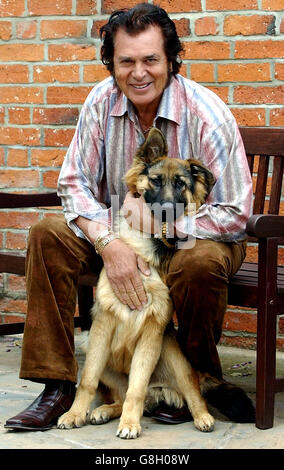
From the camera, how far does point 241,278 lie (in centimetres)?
338

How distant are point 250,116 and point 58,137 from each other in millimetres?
1226

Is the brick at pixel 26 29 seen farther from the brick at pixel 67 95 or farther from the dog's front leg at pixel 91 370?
the dog's front leg at pixel 91 370

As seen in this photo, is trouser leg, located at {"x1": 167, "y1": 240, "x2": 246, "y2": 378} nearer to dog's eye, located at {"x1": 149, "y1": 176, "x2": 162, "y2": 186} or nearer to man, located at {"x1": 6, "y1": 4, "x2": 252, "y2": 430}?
man, located at {"x1": 6, "y1": 4, "x2": 252, "y2": 430}

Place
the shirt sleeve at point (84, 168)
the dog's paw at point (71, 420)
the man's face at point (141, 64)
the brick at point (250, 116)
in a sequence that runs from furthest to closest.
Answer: the brick at point (250, 116) → the shirt sleeve at point (84, 168) → the man's face at point (141, 64) → the dog's paw at point (71, 420)

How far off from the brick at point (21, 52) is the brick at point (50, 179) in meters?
0.72

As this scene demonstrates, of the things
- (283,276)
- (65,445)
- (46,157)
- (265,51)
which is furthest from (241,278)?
(46,157)

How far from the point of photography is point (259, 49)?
13.8 ft

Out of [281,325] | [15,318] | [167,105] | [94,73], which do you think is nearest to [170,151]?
[167,105]

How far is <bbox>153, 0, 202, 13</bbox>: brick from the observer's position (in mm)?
4312

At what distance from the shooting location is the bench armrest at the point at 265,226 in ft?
9.82

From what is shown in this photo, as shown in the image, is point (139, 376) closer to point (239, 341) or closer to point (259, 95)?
point (239, 341)

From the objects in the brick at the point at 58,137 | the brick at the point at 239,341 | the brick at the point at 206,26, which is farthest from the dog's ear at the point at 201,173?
the brick at the point at 58,137

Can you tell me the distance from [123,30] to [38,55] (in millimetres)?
1489

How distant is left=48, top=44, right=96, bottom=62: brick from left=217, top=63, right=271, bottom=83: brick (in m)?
0.83
